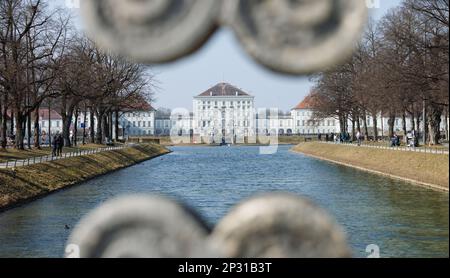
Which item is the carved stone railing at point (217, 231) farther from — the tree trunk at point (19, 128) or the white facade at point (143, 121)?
the tree trunk at point (19, 128)

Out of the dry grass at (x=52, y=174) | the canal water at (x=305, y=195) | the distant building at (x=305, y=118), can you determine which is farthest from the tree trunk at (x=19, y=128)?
the canal water at (x=305, y=195)

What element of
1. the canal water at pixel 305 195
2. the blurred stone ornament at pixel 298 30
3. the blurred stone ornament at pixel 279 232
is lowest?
the canal water at pixel 305 195

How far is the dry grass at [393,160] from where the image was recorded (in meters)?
4.09

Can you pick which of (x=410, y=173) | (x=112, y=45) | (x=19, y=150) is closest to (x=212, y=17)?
(x=112, y=45)

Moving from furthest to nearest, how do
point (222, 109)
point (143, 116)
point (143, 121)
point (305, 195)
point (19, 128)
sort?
point (19, 128) < point (143, 121) < point (143, 116) < point (222, 109) < point (305, 195)

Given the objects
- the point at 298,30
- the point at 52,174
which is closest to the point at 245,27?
the point at 298,30

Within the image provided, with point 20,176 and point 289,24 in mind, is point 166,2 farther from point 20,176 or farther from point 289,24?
point 20,176

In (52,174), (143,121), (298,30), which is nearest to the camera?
(298,30)

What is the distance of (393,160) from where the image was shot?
18.7 meters

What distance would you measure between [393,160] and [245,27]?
16.8 metres

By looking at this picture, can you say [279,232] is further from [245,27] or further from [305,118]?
[305,118]

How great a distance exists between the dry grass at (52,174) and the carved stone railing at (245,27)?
14432 millimetres
